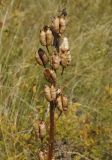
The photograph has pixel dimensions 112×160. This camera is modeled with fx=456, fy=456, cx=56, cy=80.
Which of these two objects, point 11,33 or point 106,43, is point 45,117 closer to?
point 11,33

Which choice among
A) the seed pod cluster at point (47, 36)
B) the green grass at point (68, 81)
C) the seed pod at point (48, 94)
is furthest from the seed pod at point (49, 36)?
the green grass at point (68, 81)

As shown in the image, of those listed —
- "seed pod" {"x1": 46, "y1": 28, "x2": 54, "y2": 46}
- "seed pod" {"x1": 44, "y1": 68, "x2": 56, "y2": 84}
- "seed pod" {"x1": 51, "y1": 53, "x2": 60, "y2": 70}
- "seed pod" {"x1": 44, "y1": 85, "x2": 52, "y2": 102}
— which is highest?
"seed pod" {"x1": 46, "y1": 28, "x2": 54, "y2": 46}

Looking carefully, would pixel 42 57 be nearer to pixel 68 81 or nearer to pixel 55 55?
pixel 55 55

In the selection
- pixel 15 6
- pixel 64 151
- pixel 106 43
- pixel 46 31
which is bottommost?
pixel 64 151

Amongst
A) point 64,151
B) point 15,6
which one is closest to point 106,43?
point 15,6

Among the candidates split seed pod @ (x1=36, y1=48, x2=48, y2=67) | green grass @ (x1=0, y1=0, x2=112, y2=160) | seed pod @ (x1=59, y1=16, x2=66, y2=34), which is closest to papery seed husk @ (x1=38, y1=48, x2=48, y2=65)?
split seed pod @ (x1=36, y1=48, x2=48, y2=67)

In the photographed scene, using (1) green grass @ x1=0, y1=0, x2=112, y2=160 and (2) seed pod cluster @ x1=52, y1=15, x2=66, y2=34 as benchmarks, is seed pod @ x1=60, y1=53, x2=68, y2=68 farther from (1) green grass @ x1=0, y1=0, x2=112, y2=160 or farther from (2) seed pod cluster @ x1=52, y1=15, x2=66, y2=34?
(1) green grass @ x1=0, y1=0, x2=112, y2=160

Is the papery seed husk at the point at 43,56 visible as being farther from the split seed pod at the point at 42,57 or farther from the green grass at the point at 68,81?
the green grass at the point at 68,81

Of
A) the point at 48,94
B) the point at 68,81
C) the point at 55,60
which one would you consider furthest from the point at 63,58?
the point at 68,81
